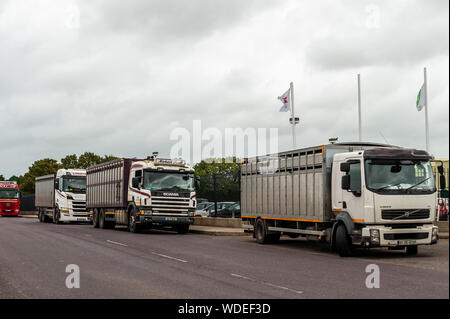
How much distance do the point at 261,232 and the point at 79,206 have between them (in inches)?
916

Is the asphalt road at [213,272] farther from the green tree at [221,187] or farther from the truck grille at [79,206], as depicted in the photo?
the truck grille at [79,206]

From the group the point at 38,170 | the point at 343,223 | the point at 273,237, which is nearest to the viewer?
the point at 343,223

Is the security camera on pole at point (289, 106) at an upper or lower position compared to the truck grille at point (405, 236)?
upper

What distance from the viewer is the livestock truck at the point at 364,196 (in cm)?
1533

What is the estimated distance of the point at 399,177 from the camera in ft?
50.9

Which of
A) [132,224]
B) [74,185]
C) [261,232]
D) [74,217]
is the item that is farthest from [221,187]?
[74,217]

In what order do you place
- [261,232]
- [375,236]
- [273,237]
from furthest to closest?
1. [261,232]
2. [273,237]
3. [375,236]

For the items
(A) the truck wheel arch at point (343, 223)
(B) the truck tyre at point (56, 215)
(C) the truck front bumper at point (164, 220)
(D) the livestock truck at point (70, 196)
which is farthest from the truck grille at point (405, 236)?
(B) the truck tyre at point (56, 215)

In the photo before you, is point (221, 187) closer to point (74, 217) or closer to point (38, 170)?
point (74, 217)

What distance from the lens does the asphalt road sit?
9.42 metres

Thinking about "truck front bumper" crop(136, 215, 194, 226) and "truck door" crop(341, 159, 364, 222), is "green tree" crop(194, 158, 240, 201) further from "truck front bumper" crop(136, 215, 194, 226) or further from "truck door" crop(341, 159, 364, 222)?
"truck door" crop(341, 159, 364, 222)

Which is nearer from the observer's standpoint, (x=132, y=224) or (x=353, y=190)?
(x=353, y=190)

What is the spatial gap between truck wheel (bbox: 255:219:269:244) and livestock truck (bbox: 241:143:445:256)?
2412 mm

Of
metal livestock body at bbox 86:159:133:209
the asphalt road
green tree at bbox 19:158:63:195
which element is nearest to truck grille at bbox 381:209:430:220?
the asphalt road
